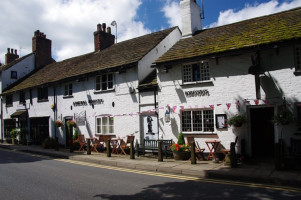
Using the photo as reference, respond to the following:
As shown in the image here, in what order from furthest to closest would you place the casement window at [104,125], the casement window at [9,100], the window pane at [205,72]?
the casement window at [9,100], the casement window at [104,125], the window pane at [205,72]

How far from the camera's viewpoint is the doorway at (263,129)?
1268 cm

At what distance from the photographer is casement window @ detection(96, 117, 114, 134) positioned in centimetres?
1588

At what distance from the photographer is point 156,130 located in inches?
537

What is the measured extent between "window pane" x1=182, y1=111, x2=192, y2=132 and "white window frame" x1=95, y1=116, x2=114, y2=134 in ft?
17.4

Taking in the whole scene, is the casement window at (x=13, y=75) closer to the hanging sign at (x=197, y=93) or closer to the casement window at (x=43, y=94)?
the casement window at (x=43, y=94)

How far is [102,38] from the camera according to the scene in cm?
2195

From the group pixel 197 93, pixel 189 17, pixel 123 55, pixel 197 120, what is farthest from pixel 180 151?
pixel 189 17

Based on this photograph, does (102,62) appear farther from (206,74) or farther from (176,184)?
(176,184)

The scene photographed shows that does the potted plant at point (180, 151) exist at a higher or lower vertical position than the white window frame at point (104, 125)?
lower

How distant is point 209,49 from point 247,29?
2.56 metres

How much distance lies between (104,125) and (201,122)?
7155 millimetres

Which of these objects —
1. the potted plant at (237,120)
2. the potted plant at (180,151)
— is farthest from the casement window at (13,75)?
the potted plant at (237,120)

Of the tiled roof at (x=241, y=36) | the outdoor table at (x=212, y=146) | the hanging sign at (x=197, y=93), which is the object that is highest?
the tiled roof at (x=241, y=36)

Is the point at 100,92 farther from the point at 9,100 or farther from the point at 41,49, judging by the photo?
the point at 41,49
